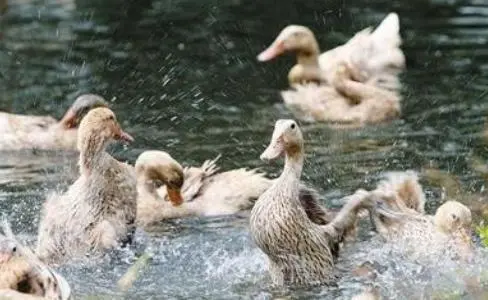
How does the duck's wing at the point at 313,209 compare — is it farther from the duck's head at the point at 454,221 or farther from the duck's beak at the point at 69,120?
the duck's beak at the point at 69,120

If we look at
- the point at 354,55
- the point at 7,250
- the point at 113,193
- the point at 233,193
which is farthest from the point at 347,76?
the point at 7,250

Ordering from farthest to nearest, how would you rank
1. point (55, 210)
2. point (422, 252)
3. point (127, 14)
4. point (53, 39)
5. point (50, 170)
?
point (127, 14), point (53, 39), point (50, 170), point (55, 210), point (422, 252)

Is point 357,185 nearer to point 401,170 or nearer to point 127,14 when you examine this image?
point 401,170

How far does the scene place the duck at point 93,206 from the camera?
8766 millimetres

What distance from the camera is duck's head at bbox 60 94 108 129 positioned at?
11609 millimetres

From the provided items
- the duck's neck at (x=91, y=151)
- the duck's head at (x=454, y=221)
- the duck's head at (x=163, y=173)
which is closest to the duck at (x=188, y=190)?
the duck's head at (x=163, y=173)

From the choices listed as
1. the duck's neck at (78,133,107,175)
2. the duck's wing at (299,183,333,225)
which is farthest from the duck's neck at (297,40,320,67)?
the duck's wing at (299,183,333,225)

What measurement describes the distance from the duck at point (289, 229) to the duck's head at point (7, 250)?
198cm

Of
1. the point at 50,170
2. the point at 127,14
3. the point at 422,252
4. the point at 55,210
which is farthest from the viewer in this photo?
the point at 127,14

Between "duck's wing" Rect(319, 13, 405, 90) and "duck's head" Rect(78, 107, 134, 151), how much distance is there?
165 inches

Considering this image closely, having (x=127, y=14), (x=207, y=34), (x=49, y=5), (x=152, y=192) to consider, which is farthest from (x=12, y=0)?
(x=152, y=192)

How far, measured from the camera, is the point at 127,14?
52.1 ft

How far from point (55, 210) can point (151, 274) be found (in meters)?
0.90

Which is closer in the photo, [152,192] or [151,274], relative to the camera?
[151,274]
